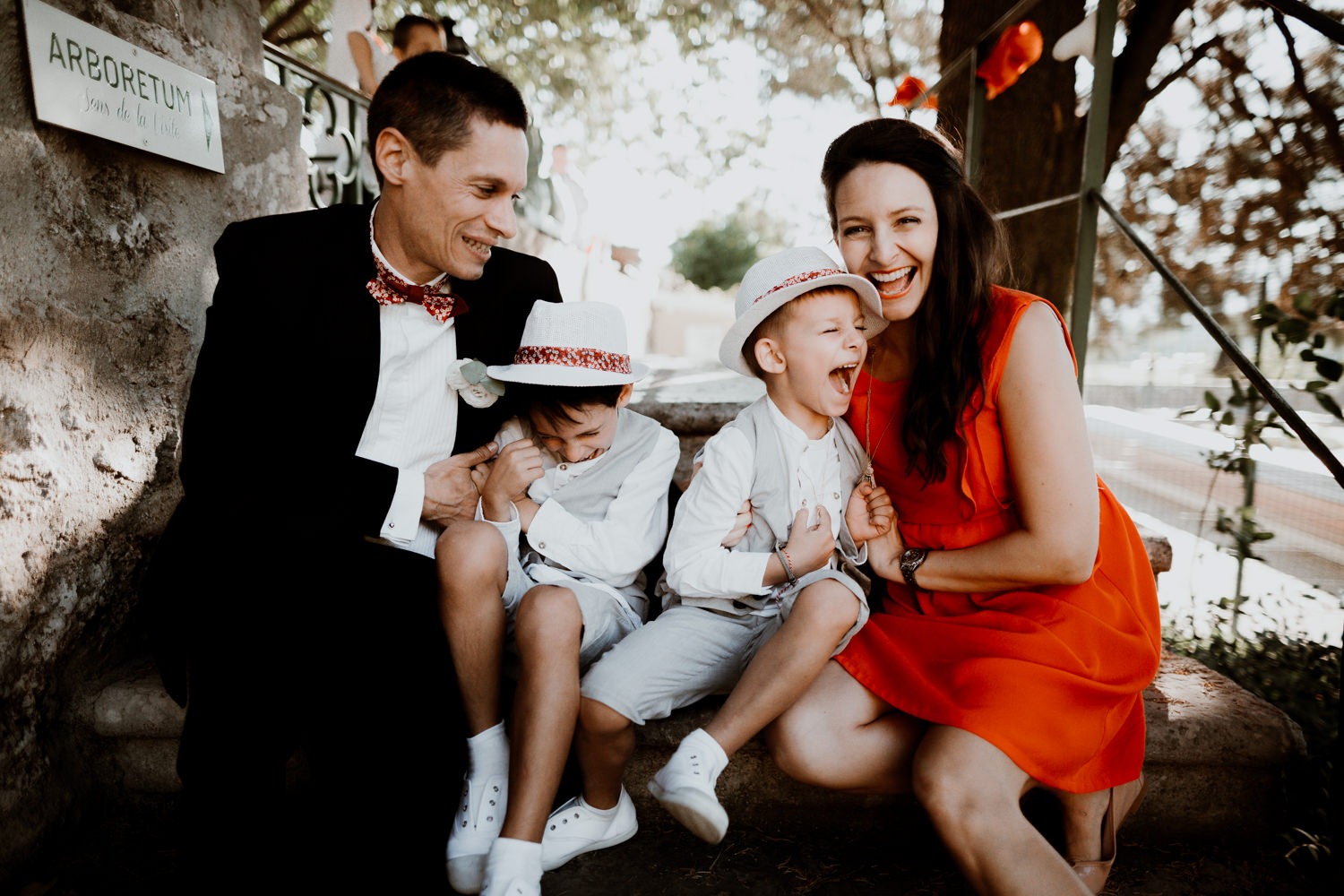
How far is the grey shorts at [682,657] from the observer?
168 centimetres

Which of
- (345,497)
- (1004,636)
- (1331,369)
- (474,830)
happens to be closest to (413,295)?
(345,497)

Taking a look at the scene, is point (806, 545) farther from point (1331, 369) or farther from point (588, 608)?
point (1331, 369)

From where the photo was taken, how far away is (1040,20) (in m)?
4.20

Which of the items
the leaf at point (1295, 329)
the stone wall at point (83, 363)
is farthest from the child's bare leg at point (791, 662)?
the leaf at point (1295, 329)

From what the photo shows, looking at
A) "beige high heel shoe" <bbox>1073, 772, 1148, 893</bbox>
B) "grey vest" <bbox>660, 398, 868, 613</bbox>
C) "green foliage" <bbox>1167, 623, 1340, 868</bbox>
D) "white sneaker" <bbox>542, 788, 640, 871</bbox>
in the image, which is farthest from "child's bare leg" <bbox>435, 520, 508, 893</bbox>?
"green foliage" <bbox>1167, 623, 1340, 868</bbox>

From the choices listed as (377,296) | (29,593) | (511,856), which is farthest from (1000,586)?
(29,593)

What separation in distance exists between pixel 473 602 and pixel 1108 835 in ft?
4.38

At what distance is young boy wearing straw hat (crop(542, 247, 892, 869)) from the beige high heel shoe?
0.59 metres

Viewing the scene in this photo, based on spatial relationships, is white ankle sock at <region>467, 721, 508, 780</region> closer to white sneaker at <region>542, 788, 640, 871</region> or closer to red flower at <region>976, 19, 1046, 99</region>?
white sneaker at <region>542, 788, 640, 871</region>

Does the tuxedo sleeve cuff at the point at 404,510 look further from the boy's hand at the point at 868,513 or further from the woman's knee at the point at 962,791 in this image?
the woman's knee at the point at 962,791

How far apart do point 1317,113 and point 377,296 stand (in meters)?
3.81

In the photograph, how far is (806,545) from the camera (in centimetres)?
176

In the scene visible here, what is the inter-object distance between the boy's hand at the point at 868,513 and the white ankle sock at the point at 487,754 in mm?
880

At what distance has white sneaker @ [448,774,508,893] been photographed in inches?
64.5
